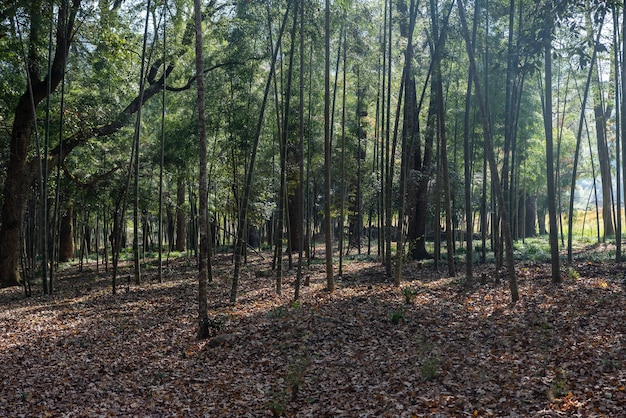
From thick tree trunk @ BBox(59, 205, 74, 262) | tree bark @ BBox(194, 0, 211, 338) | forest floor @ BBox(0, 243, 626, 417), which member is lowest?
forest floor @ BBox(0, 243, 626, 417)

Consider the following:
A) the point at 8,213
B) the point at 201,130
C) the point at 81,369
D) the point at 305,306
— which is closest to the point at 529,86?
the point at 305,306

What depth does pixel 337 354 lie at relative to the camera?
671cm

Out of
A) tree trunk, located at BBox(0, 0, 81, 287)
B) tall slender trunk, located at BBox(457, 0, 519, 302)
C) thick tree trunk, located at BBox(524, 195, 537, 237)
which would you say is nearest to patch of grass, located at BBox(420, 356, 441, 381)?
tall slender trunk, located at BBox(457, 0, 519, 302)

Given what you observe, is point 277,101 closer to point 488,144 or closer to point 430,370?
point 488,144

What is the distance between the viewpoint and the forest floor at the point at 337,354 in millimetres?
5008

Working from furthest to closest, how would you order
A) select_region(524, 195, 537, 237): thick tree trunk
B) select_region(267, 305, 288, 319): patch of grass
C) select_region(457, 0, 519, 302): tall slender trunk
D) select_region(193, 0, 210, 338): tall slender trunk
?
select_region(524, 195, 537, 237): thick tree trunk
select_region(267, 305, 288, 319): patch of grass
select_region(457, 0, 519, 302): tall slender trunk
select_region(193, 0, 210, 338): tall slender trunk

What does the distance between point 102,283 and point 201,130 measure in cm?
969

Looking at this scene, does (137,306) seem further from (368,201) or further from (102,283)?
(368,201)

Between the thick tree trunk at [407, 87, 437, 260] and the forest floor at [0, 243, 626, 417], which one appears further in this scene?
the thick tree trunk at [407, 87, 437, 260]

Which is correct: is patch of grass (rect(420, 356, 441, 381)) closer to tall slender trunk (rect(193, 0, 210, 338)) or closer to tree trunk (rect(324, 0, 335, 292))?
tall slender trunk (rect(193, 0, 210, 338))

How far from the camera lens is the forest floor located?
5.01 m

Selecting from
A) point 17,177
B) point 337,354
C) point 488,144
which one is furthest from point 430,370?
point 17,177

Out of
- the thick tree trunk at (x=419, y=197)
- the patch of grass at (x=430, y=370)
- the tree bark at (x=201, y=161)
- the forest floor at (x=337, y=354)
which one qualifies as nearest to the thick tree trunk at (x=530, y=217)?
the thick tree trunk at (x=419, y=197)

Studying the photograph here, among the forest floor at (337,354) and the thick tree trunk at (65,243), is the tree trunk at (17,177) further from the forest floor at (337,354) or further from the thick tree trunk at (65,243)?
the thick tree trunk at (65,243)
